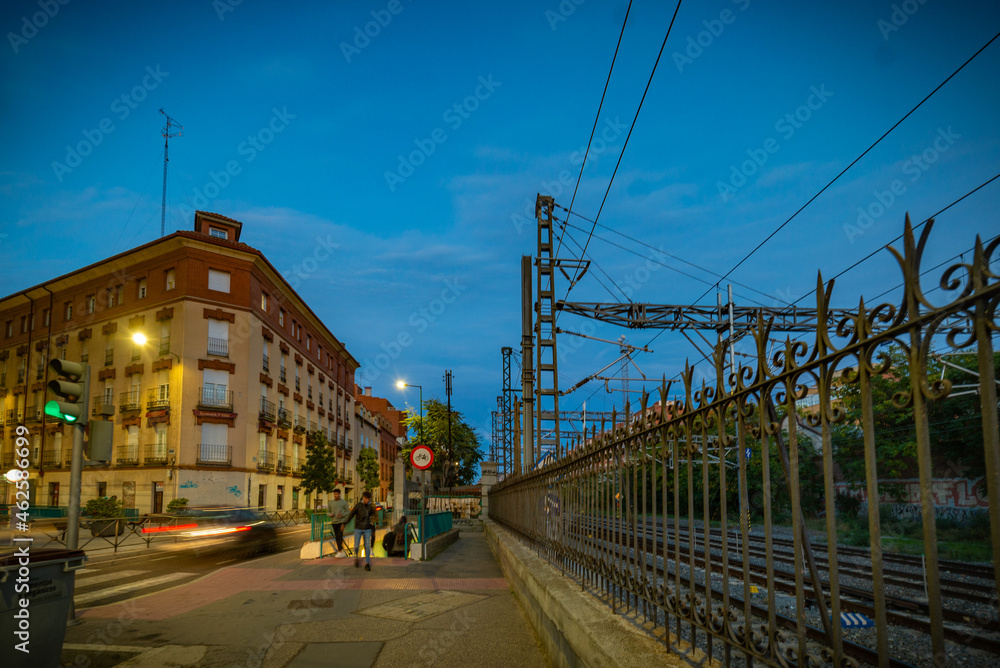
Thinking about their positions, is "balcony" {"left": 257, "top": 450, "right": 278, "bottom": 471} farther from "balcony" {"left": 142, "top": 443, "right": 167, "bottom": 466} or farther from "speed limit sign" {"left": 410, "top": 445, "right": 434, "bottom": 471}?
"speed limit sign" {"left": 410, "top": 445, "right": 434, "bottom": 471}

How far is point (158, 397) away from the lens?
37875mm

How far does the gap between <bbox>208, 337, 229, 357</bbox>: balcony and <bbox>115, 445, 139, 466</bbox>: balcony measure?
660 cm

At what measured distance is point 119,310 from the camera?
40656 millimetres

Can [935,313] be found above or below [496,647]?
above

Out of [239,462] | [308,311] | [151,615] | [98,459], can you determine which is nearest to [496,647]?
[151,615]

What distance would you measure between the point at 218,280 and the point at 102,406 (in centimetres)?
984

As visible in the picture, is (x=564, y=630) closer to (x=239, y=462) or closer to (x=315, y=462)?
(x=239, y=462)

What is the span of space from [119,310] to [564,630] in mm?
42718

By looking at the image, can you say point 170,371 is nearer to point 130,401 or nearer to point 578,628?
point 130,401

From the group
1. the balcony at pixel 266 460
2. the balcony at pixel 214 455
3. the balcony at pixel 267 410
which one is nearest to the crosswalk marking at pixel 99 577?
the balcony at pixel 214 455

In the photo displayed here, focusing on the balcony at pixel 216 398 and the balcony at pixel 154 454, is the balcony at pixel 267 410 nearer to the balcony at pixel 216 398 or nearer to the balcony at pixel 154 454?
the balcony at pixel 216 398

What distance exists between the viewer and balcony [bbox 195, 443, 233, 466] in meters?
36.8

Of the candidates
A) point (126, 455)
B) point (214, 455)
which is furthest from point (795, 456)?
point (126, 455)

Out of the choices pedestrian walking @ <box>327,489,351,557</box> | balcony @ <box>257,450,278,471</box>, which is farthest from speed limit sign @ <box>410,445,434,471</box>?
balcony @ <box>257,450,278,471</box>
